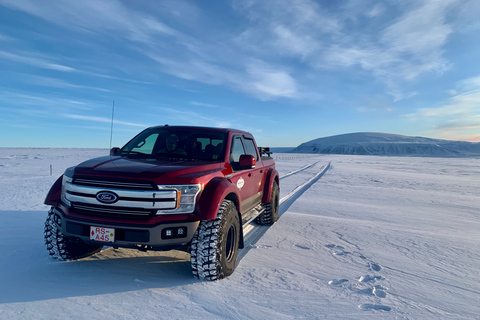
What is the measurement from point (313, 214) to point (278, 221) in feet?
3.88

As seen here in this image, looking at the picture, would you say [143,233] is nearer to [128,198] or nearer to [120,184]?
[128,198]

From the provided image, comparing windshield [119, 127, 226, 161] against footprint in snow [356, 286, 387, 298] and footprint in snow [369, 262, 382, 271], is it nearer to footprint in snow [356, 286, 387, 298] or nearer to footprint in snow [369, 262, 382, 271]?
footprint in snow [356, 286, 387, 298]

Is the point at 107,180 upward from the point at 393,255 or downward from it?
upward

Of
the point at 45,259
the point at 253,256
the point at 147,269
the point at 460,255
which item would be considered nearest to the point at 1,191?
the point at 45,259

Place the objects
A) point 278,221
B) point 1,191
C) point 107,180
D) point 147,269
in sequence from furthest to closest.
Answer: point 1,191 < point 278,221 < point 147,269 < point 107,180

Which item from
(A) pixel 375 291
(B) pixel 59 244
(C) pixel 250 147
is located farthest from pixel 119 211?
Answer: (C) pixel 250 147

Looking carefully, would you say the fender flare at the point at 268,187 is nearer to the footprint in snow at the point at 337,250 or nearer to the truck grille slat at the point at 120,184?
the footprint in snow at the point at 337,250

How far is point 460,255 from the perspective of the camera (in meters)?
4.64

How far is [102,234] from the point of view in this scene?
3168 millimetres

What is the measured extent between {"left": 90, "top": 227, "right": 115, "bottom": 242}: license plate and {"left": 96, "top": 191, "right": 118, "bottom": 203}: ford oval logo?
29 cm

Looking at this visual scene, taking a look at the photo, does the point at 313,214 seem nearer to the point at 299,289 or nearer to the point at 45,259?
the point at 299,289

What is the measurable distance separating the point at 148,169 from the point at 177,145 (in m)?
1.24

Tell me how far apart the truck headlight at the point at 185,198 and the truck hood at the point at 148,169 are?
8 centimetres

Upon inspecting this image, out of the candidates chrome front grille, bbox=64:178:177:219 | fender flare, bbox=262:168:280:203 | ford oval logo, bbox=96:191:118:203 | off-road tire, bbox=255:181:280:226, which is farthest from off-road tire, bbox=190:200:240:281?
off-road tire, bbox=255:181:280:226
